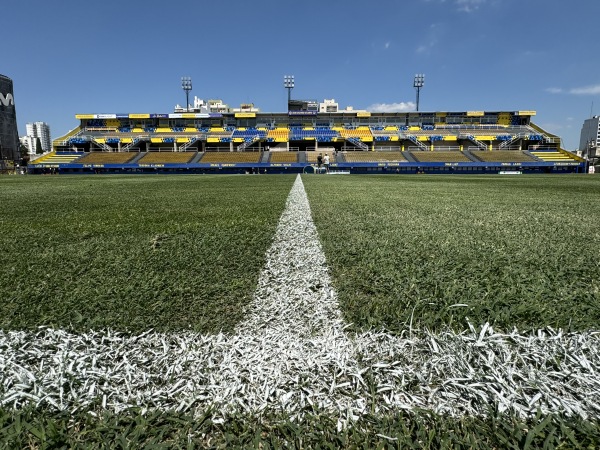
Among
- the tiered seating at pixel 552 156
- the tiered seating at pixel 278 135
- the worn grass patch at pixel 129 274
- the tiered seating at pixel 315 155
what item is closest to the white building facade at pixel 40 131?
the tiered seating at pixel 278 135

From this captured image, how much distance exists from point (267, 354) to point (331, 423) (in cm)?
28

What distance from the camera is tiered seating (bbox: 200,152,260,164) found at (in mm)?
33875

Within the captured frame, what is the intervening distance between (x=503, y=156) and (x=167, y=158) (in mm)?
33764

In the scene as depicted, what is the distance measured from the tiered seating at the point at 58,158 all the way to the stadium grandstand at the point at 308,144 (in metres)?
0.10

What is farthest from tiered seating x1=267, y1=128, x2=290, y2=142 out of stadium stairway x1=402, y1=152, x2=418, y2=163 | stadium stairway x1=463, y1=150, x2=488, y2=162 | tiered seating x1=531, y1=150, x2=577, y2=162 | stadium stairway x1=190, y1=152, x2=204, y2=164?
tiered seating x1=531, y1=150, x2=577, y2=162

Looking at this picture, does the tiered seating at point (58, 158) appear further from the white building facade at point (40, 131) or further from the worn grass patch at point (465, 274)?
the white building facade at point (40, 131)

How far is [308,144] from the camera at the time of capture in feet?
128

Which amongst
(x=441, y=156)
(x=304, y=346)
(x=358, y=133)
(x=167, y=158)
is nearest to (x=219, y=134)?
(x=167, y=158)

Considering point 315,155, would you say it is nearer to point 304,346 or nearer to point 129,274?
point 129,274

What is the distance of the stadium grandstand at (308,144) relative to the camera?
32.5 metres

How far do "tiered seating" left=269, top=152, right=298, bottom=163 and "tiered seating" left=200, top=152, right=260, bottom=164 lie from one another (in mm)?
1597

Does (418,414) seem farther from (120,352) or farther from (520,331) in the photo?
(120,352)

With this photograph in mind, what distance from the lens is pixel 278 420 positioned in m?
0.67

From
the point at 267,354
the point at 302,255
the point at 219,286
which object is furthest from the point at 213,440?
the point at 302,255
